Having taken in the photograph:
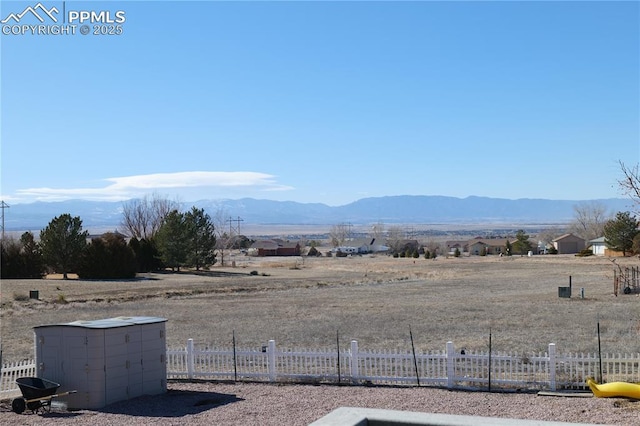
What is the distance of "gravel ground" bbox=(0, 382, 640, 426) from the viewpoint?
12.8 metres

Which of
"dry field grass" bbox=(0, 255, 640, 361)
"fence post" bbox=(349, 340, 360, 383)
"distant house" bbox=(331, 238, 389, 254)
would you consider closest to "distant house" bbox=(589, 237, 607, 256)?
"dry field grass" bbox=(0, 255, 640, 361)

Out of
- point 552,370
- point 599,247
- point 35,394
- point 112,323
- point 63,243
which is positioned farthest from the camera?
point 599,247

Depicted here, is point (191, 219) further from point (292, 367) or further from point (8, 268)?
point (292, 367)

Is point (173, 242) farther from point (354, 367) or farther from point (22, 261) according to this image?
point (354, 367)

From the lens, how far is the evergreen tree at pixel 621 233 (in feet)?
274

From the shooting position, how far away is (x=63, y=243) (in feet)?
212

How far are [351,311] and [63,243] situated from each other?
38.5m

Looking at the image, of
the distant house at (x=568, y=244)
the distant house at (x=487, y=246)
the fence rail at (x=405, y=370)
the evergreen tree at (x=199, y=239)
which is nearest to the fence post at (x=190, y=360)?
the fence rail at (x=405, y=370)

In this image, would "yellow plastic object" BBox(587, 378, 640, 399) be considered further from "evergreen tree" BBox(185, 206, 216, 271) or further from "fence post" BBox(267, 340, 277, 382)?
"evergreen tree" BBox(185, 206, 216, 271)

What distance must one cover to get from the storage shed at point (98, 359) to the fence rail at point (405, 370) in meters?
2.07

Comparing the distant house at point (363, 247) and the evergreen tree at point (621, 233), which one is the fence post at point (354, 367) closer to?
the evergreen tree at point (621, 233)

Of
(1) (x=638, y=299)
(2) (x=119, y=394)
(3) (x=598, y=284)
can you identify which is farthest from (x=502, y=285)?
(2) (x=119, y=394)

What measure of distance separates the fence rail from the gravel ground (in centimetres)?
56

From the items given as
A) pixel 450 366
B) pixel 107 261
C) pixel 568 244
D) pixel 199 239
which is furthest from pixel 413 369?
pixel 568 244
